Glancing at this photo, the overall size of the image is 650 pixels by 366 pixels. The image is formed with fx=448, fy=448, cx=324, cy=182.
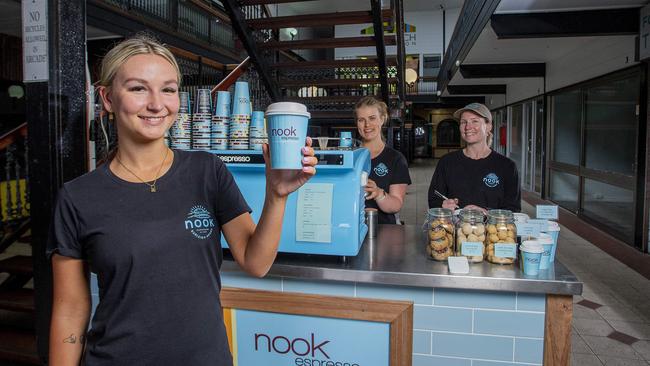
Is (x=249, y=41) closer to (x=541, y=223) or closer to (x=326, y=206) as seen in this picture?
(x=326, y=206)

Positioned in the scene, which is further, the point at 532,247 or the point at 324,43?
the point at 324,43

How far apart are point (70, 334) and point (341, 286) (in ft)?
3.05

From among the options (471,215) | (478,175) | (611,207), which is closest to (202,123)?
(471,215)

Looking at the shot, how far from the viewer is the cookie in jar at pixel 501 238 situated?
1.68 m

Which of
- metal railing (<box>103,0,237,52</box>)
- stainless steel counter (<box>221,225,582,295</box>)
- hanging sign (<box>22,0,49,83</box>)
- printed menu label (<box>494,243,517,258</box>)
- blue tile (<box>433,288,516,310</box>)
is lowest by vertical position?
blue tile (<box>433,288,516,310</box>)

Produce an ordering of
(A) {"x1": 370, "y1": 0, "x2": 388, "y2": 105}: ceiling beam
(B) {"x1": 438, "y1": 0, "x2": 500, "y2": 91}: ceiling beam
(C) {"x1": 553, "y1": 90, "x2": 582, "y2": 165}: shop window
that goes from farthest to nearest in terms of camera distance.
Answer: (C) {"x1": 553, "y1": 90, "x2": 582, "y2": 165}: shop window < (B) {"x1": 438, "y1": 0, "x2": 500, "y2": 91}: ceiling beam < (A) {"x1": 370, "y1": 0, "x2": 388, "y2": 105}: ceiling beam

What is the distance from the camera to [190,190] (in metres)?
1.14

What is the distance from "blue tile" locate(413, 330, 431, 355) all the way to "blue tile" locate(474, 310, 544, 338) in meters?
0.18

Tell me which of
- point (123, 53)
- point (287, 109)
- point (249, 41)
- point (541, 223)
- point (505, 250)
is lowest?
point (505, 250)

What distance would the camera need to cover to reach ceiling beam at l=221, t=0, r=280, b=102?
4.49 meters

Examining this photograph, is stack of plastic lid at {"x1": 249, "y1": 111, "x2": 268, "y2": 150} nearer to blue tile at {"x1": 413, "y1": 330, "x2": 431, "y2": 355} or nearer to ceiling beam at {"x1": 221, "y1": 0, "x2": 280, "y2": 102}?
blue tile at {"x1": 413, "y1": 330, "x2": 431, "y2": 355}

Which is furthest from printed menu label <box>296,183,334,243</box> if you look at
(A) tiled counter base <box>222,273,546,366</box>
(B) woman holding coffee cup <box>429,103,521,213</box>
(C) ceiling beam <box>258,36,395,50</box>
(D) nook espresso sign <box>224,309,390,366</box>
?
(C) ceiling beam <box>258,36,395,50</box>

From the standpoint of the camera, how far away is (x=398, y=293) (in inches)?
66.3

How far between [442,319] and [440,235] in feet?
1.04
